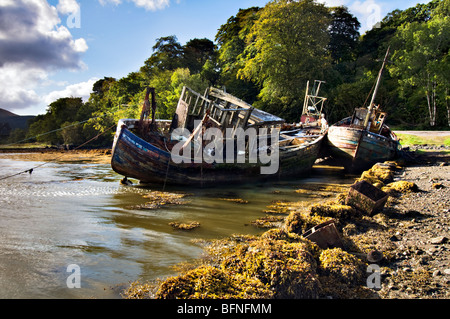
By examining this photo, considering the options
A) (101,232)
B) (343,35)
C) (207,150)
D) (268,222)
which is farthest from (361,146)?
(343,35)

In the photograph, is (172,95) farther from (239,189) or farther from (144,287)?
(144,287)

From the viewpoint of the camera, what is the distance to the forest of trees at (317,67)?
27.8m

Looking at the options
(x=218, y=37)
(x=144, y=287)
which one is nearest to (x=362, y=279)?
(x=144, y=287)

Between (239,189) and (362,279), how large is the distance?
772 cm

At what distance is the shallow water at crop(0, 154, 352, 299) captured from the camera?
428cm

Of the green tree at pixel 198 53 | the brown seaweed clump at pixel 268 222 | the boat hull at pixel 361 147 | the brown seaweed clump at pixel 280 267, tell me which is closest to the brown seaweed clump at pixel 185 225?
the brown seaweed clump at pixel 268 222

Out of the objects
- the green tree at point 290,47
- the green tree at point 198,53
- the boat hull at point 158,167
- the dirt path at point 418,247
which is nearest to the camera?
the dirt path at point 418,247

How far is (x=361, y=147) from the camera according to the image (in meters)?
15.2

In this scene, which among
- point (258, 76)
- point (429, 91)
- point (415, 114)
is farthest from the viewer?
point (258, 76)

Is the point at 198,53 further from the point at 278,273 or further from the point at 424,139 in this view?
the point at 278,273

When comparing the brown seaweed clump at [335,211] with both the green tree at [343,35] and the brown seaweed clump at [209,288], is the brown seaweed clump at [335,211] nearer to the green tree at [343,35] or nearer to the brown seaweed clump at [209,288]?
the brown seaweed clump at [209,288]

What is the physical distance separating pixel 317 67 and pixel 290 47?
3789mm

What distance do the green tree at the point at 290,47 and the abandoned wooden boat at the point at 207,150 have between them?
20.4 meters
